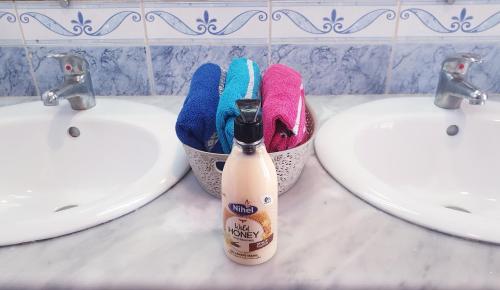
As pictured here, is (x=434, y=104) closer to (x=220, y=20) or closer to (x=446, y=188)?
(x=446, y=188)

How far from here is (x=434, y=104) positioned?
819mm

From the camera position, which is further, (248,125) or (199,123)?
(199,123)

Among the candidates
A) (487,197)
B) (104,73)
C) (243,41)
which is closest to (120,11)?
(104,73)

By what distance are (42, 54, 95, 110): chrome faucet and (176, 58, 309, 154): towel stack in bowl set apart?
1.00 feet

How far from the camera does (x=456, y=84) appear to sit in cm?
75

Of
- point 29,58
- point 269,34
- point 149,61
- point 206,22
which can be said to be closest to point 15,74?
point 29,58

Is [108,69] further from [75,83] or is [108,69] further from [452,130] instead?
[452,130]

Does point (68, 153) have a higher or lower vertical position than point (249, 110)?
lower

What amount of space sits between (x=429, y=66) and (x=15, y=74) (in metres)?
0.96

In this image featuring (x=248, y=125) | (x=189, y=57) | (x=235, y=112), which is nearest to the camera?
(x=248, y=125)

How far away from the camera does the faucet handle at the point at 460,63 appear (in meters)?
0.74

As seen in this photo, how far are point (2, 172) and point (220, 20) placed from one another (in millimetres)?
564

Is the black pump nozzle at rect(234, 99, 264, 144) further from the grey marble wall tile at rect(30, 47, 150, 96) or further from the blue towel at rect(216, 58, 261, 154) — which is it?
the grey marble wall tile at rect(30, 47, 150, 96)

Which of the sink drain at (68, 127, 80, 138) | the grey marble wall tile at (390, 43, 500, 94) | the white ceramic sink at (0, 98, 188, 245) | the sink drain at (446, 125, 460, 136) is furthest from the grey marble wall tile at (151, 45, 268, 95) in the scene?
the sink drain at (446, 125, 460, 136)
